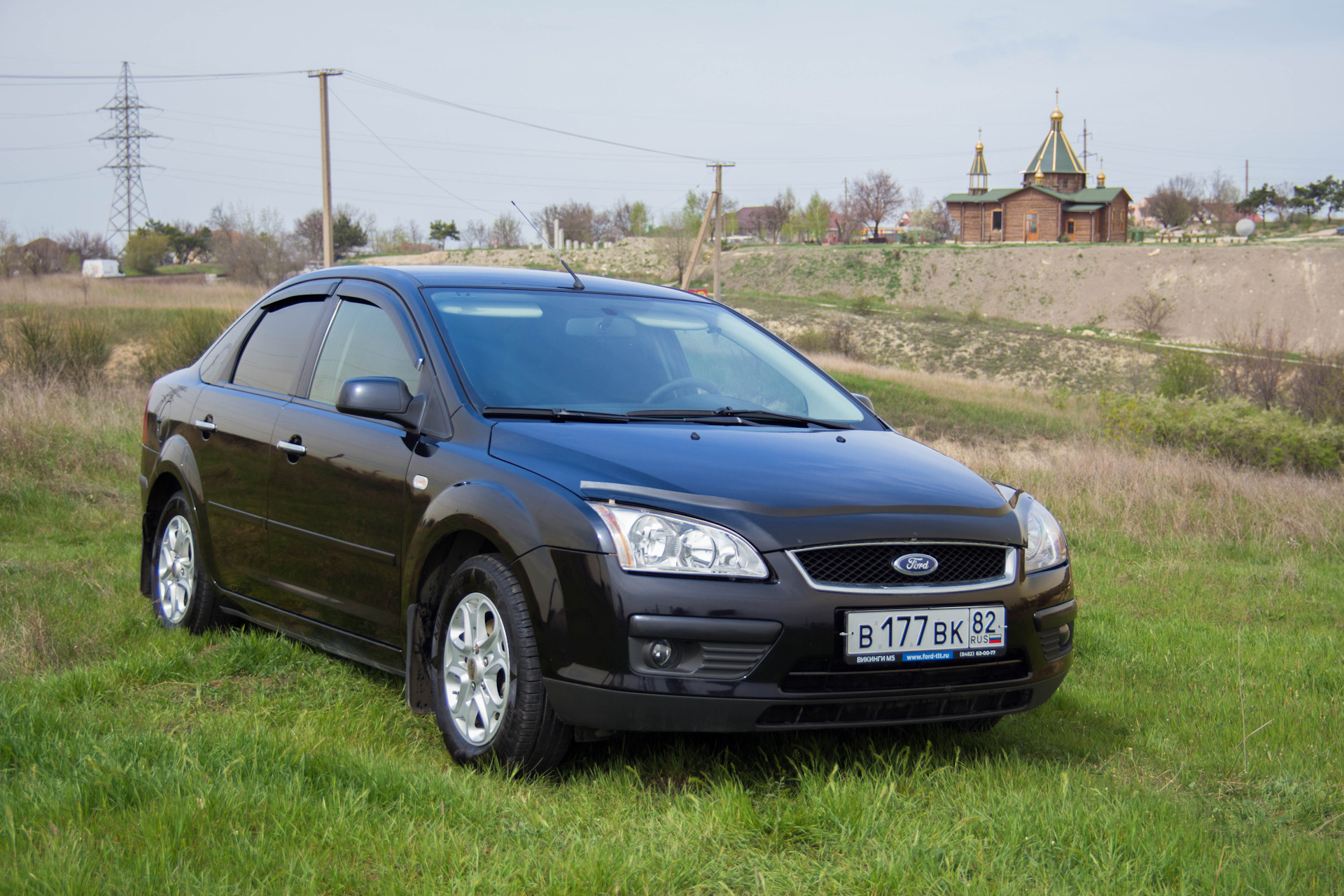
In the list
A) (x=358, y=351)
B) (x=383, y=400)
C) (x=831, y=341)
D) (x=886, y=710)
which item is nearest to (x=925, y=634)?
(x=886, y=710)

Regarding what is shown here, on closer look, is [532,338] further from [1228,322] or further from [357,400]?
[1228,322]

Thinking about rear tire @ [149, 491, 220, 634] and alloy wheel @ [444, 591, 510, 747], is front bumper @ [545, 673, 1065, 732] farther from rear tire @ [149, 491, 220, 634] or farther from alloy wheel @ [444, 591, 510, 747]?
rear tire @ [149, 491, 220, 634]

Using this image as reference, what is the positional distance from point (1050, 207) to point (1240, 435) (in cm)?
9791

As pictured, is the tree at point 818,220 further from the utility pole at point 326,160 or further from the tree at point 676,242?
the utility pole at point 326,160

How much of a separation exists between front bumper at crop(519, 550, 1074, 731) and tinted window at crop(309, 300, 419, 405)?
135 centimetres

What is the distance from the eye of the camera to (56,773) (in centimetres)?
317

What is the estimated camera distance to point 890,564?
3396mm

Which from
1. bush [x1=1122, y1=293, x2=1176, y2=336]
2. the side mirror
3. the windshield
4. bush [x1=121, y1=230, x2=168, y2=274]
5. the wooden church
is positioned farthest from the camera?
the wooden church

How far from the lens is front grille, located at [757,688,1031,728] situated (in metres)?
3.30

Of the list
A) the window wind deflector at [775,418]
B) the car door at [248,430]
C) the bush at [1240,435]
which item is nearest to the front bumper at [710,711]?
the window wind deflector at [775,418]

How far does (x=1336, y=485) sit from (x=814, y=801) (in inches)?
488

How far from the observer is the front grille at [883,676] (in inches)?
129

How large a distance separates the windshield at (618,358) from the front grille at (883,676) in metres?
1.27

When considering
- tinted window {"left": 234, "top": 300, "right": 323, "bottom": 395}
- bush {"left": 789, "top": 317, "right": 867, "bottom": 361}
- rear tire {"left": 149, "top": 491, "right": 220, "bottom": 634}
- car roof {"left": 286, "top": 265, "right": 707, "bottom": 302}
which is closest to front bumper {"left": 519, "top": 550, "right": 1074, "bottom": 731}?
car roof {"left": 286, "top": 265, "right": 707, "bottom": 302}
